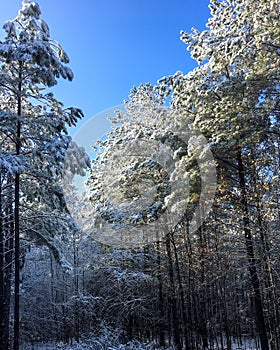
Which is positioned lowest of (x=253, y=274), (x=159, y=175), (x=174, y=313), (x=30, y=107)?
(x=174, y=313)

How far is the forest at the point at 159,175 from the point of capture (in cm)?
703

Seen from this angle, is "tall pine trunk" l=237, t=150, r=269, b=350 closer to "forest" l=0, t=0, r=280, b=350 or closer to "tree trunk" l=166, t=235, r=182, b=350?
"forest" l=0, t=0, r=280, b=350

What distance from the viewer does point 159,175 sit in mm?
12250

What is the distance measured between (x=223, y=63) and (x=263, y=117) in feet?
5.85

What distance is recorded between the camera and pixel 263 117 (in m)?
7.82

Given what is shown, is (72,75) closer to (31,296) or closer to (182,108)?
(182,108)

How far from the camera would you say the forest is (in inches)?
277

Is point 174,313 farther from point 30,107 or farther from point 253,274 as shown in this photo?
point 30,107

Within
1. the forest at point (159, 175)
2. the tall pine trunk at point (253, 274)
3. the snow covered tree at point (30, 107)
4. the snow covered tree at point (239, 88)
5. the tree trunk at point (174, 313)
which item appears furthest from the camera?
the tree trunk at point (174, 313)

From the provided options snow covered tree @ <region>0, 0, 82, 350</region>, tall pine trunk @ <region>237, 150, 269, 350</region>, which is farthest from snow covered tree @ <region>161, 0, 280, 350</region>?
snow covered tree @ <region>0, 0, 82, 350</region>

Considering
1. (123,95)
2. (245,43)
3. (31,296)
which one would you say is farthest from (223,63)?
(31,296)

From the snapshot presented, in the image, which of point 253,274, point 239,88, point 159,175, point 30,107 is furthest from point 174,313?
point 30,107

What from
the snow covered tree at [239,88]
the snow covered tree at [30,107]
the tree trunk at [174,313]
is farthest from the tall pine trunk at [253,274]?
the snow covered tree at [30,107]

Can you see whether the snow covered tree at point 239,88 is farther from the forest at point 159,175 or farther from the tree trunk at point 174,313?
the tree trunk at point 174,313
